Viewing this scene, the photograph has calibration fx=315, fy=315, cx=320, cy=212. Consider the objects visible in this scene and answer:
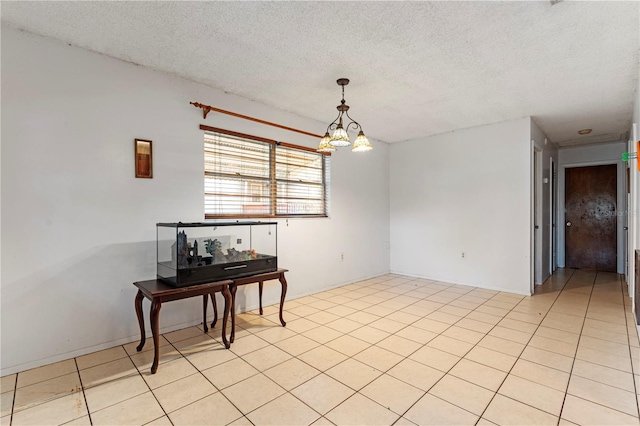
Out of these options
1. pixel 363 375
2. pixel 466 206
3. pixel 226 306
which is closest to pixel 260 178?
pixel 226 306

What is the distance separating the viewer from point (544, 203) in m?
5.36

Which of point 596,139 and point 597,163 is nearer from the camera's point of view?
point 596,139

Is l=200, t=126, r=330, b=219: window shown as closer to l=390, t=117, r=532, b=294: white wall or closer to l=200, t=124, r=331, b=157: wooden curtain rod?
l=200, t=124, r=331, b=157: wooden curtain rod

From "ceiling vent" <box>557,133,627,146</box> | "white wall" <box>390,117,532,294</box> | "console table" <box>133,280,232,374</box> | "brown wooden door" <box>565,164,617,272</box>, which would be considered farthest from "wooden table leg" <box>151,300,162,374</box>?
"brown wooden door" <box>565,164,617,272</box>

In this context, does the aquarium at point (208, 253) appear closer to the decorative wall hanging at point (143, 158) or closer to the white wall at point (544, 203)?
the decorative wall hanging at point (143, 158)

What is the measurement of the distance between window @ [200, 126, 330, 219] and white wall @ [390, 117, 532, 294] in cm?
180

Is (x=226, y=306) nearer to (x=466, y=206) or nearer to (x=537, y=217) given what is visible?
(x=466, y=206)

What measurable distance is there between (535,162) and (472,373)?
4044 millimetres

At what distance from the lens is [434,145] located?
5.39 metres

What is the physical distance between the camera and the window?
3.52 m

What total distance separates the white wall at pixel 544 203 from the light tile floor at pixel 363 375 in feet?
5.42

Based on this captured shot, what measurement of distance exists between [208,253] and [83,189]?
44.6 inches

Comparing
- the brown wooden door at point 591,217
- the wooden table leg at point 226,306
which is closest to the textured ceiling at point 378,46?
the wooden table leg at point 226,306

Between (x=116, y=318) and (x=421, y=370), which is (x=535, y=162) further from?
(x=116, y=318)
